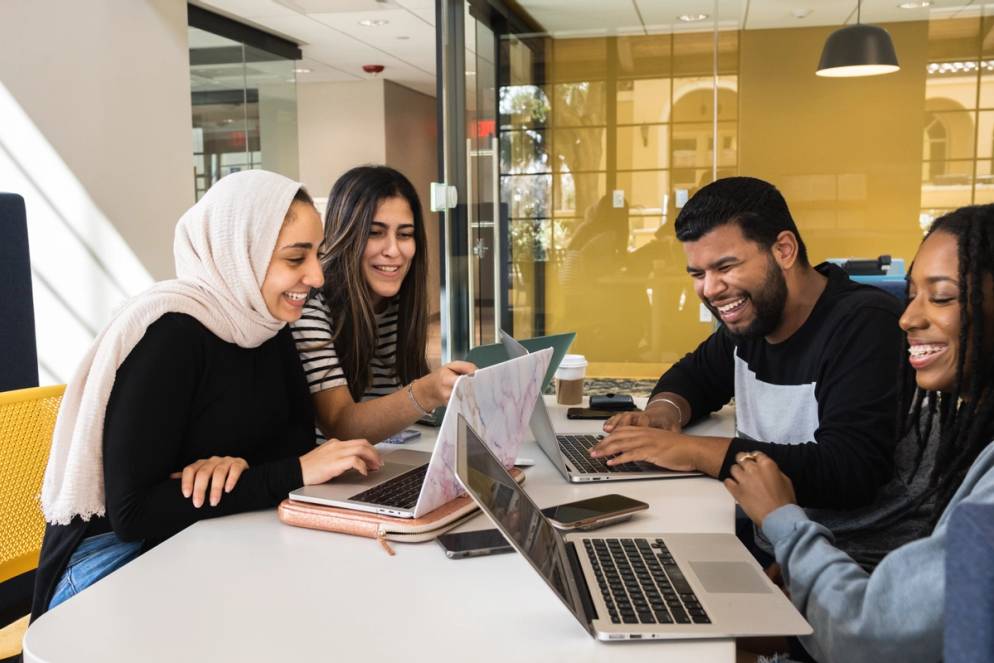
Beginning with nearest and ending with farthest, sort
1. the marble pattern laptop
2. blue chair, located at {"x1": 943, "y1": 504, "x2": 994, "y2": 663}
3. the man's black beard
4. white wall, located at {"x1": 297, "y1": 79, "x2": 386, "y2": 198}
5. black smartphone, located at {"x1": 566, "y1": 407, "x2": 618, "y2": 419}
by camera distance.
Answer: blue chair, located at {"x1": 943, "y1": 504, "x2": 994, "y2": 663}
the marble pattern laptop
the man's black beard
black smartphone, located at {"x1": 566, "y1": 407, "x2": 618, "y2": 419}
white wall, located at {"x1": 297, "y1": 79, "x2": 386, "y2": 198}

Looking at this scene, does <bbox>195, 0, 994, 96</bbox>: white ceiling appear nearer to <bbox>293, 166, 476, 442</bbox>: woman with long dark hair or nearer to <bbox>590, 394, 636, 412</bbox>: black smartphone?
<bbox>293, 166, 476, 442</bbox>: woman with long dark hair

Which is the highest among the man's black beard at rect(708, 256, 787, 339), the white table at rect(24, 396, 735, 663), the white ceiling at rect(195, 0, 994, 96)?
the white ceiling at rect(195, 0, 994, 96)

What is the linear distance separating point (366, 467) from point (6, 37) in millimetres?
2927

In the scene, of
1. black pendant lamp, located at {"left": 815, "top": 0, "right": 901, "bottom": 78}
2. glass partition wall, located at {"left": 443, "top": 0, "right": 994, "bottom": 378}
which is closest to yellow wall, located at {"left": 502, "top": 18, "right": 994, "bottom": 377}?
glass partition wall, located at {"left": 443, "top": 0, "right": 994, "bottom": 378}

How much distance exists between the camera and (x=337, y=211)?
2.33 metres

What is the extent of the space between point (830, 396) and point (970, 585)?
1106 millimetres

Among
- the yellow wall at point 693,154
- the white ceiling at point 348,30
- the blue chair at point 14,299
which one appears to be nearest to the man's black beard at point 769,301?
the blue chair at point 14,299

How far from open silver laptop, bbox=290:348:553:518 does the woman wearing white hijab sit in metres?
0.06

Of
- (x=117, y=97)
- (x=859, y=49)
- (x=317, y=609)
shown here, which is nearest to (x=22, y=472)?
(x=317, y=609)

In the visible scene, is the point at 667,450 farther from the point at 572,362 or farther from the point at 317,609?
the point at 317,609

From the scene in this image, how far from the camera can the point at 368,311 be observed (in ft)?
7.36

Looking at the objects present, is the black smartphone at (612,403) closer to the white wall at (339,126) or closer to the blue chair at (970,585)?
the blue chair at (970,585)

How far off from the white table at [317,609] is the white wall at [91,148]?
2.80 meters

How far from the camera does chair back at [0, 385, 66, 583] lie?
172 centimetres
